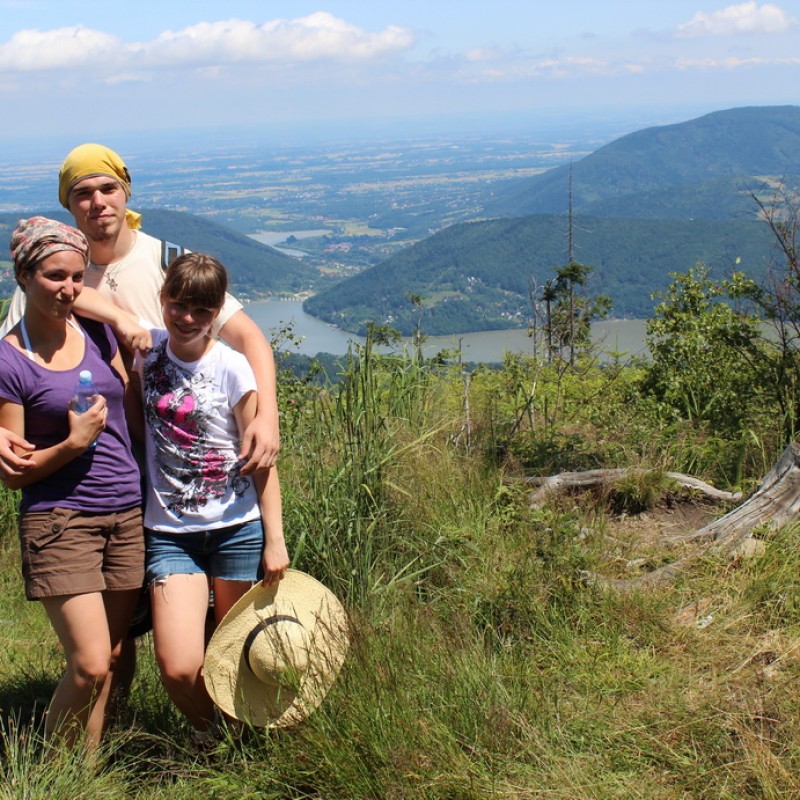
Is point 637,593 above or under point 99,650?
under

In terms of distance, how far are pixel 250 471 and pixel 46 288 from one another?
0.74 metres

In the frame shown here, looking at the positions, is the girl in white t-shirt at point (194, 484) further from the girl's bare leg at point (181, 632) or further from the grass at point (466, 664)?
the grass at point (466, 664)

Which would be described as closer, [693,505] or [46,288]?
[46,288]

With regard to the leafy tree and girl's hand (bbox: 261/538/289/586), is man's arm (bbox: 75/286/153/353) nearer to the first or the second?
girl's hand (bbox: 261/538/289/586)

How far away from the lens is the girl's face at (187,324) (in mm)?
2482

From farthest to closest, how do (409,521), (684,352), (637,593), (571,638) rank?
(684,352)
(409,521)
(637,593)
(571,638)

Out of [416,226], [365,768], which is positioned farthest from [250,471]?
[416,226]

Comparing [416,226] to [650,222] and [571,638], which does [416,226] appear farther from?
[571,638]

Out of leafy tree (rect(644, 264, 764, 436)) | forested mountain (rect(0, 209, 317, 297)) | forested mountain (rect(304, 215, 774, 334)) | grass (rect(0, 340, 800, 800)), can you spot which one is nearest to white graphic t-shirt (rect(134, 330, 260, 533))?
grass (rect(0, 340, 800, 800))

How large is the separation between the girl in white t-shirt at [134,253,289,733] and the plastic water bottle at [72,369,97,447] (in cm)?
20

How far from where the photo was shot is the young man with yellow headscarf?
2.53 meters

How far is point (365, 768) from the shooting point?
2.29m

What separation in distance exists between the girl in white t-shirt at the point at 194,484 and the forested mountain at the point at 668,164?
373 ft

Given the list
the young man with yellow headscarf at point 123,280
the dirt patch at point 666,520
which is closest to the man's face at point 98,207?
the young man with yellow headscarf at point 123,280
